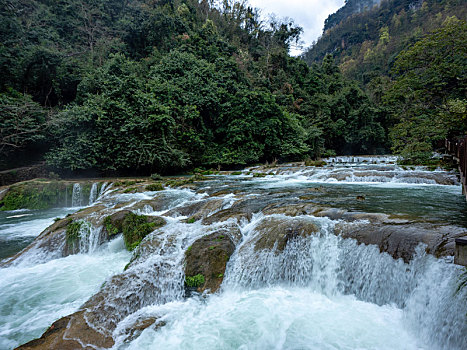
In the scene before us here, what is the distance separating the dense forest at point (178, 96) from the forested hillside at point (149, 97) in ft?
0.34

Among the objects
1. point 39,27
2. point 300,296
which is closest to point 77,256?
point 300,296

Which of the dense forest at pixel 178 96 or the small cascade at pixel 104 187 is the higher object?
the dense forest at pixel 178 96

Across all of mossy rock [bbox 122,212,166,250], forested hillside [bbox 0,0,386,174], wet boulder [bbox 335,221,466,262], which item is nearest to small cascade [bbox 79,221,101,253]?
mossy rock [bbox 122,212,166,250]

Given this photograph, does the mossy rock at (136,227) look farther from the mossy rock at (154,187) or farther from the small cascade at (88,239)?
the mossy rock at (154,187)

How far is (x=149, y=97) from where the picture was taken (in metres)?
17.2

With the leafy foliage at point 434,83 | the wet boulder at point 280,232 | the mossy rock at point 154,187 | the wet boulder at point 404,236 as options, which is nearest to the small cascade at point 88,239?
the mossy rock at point 154,187

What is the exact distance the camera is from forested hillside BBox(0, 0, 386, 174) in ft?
49.5

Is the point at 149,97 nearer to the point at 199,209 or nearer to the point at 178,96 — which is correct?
the point at 178,96

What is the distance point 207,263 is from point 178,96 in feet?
57.1

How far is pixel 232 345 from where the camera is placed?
3232 mm

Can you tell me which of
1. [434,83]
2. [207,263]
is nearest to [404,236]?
[207,263]

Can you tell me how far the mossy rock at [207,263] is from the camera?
4.44 meters

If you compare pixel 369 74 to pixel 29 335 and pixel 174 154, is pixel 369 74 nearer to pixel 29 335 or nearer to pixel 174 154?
pixel 174 154

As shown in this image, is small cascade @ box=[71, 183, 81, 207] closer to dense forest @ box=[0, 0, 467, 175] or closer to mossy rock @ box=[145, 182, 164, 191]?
dense forest @ box=[0, 0, 467, 175]
